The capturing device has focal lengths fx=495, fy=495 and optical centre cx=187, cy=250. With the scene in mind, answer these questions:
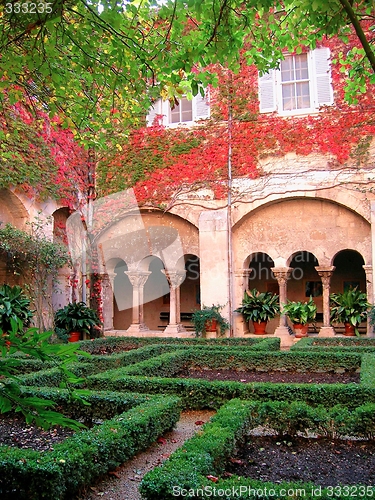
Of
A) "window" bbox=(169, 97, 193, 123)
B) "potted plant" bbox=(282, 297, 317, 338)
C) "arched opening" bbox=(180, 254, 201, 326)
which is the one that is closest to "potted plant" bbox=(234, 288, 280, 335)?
"potted plant" bbox=(282, 297, 317, 338)

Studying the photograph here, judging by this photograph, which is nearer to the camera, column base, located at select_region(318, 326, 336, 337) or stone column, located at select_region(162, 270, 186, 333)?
column base, located at select_region(318, 326, 336, 337)

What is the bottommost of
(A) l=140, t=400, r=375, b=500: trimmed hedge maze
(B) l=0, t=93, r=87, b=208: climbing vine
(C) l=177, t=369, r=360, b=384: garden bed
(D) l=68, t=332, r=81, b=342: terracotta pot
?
(C) l=177, t=369, r=360, b=384: garden bed

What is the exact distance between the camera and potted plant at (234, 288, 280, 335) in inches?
472

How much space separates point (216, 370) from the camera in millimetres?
8289

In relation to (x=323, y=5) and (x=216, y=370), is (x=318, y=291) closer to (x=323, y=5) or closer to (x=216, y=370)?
(x=216, y=370)

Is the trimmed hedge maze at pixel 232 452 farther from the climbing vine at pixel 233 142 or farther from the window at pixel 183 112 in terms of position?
the window at pixel 183 112

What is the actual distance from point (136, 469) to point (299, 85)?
10762mm

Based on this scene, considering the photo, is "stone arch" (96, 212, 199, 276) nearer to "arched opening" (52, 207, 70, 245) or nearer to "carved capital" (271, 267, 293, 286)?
"arched opening" (52, 207, 70, 245)

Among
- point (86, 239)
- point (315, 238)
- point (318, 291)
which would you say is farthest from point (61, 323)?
point (318, 291)

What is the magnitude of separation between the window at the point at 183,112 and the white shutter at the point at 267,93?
4.79ft

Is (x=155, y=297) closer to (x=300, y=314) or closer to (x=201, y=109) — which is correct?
(x=300, y=314)

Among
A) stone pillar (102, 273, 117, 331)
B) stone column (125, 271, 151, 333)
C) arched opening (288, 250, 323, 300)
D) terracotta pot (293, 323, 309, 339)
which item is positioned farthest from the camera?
arched opening (288, 250, 323, 300)

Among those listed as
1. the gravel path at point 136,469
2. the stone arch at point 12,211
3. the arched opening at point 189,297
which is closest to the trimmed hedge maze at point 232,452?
the gravel path at point 136,469

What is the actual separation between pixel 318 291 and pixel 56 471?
13.0 m
